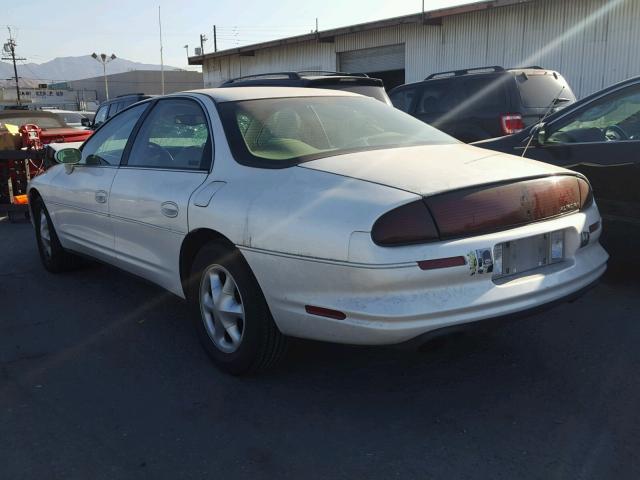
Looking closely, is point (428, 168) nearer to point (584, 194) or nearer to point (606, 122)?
point (584, 194)

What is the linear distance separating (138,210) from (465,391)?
2295mm

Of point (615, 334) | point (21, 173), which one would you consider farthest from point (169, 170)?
point (21, 173)

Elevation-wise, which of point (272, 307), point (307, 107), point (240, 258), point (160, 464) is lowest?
point (160, 464)

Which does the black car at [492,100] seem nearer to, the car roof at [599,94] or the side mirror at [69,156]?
the car roof at [599,94]

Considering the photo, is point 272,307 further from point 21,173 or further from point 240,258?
point 21,173

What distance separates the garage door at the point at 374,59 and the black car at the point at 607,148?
17382 millimetres

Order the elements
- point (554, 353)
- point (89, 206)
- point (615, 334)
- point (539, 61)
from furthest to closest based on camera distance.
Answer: point (539, 61) → point (89, 206) → point (615, 334) → point (554, 353)

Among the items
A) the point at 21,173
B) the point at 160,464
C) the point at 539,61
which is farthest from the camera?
the point at 539,61

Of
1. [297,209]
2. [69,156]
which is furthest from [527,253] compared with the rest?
[69,156]

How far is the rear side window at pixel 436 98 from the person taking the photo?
31.7 feet

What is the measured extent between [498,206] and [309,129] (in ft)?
4.28

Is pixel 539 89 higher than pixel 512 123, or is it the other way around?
pixel 539 89

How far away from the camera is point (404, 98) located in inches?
408

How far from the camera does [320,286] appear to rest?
9.32 ft
